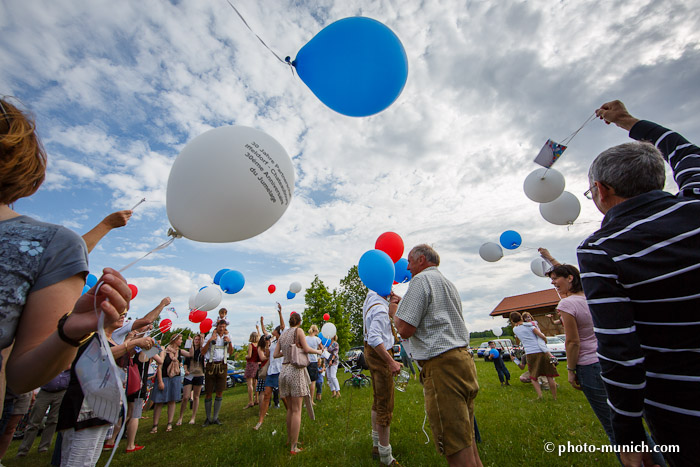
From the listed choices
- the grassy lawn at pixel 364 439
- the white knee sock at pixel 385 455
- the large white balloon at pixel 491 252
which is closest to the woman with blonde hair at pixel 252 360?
the grassy lawn at pixel 364 439

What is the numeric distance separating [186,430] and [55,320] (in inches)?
273

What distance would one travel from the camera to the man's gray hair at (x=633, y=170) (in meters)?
1.50

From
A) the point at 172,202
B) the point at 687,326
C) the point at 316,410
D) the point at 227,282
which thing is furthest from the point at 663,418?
the point at 316,410

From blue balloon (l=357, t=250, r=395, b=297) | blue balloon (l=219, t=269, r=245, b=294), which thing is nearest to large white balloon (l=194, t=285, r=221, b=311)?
blue balloon (l=219, t=269, r=245, b=294)

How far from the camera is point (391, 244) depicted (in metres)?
5.02

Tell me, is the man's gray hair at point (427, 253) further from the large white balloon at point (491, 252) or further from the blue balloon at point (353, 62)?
the large white balloon at point (491, 252)

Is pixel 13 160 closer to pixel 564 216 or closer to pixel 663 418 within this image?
pixel 663 418

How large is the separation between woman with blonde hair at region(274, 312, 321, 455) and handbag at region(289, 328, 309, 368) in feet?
0.06

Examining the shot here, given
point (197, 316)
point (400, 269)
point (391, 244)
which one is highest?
point (391, 244)

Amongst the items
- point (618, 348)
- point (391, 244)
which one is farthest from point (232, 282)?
point (618, 348)

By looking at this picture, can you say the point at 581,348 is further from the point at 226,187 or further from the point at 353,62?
the point at 226,187

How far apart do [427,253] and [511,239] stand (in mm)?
4634

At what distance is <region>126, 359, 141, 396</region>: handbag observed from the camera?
13.9 ft

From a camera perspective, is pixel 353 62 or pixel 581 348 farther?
pixel 581 348
